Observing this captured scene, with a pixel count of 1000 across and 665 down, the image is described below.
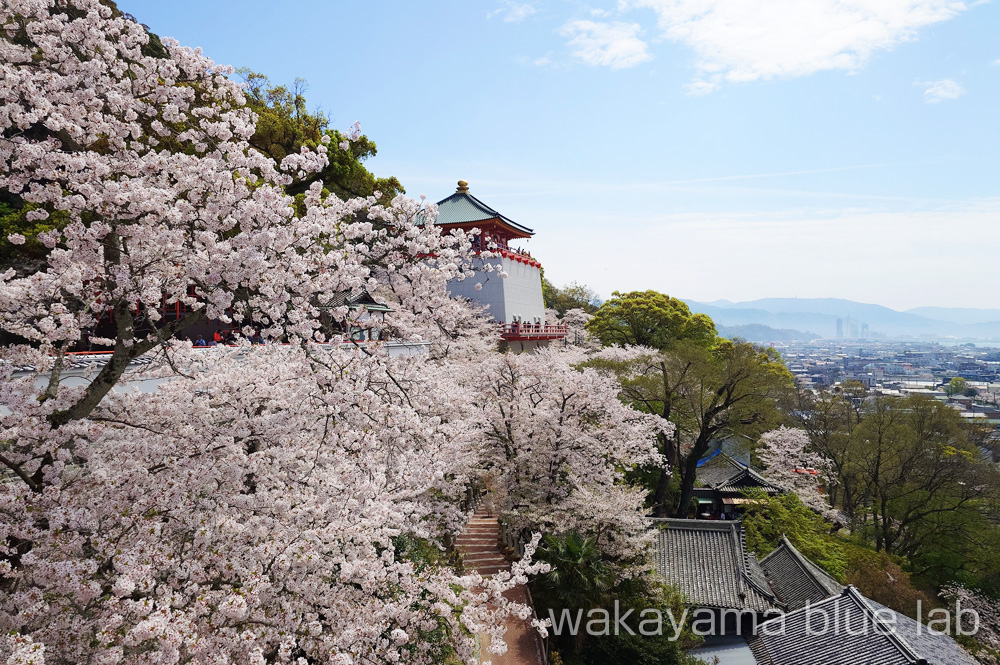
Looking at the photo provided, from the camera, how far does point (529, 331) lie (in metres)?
32.9

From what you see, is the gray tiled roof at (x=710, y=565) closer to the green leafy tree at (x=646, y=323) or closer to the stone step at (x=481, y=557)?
the stone step at (x=481, y=557)

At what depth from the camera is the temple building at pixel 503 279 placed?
3216 centimetres

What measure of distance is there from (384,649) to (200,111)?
6.34 meters

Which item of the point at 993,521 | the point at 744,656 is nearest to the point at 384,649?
the point at 744,656

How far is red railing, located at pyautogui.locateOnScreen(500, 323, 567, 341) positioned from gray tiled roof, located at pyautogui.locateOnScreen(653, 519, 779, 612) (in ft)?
54.1

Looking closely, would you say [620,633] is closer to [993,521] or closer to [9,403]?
[9,403]

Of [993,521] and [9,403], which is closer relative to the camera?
[9,403]

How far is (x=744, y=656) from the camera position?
13.9 m

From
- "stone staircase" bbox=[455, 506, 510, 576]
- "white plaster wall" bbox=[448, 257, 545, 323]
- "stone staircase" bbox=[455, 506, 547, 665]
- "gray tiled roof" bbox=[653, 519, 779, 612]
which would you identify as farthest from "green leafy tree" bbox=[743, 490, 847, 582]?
"white plaster wall" bbox=[448, 257, 545, 323]

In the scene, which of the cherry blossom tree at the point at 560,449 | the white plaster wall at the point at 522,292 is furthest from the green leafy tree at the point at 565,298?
the cherry blossom tree at the point at 560,449

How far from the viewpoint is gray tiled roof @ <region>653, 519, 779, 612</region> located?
14500mm

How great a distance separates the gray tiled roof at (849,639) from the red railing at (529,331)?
19.6m

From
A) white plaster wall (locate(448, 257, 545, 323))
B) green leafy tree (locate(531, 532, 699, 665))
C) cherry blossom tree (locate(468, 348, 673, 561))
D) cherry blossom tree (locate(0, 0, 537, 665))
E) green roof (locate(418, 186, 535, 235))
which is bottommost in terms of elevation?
green leafy tree (locate(531, 532, 699, 665))

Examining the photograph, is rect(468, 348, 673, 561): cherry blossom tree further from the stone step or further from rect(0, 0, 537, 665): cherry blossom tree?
rect(0, 0, 537, 665): cherry blossom tree
